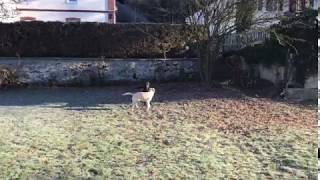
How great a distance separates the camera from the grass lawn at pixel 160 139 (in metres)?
8.41

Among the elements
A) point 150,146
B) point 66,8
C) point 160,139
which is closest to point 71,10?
point 66,8

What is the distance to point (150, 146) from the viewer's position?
9.78 meters

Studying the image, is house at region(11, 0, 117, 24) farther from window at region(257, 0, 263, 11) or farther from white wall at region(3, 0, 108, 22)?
window at region(257, 0, 263, 11)

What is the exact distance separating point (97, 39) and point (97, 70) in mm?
1860

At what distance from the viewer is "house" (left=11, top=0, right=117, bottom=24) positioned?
3675 centimetres

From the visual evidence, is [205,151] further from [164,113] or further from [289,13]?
[289,13]

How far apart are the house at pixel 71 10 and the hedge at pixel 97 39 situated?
621 inches

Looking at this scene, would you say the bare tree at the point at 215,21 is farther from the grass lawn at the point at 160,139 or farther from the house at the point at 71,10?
the house at the point at 71,10

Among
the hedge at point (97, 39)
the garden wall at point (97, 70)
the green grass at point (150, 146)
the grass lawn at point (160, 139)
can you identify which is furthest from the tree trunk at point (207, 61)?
the green grass at point (150, 146)

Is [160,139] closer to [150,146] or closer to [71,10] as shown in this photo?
[150,146]

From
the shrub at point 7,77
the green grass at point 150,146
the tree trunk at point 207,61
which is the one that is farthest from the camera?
the tree trunk at point 207,61

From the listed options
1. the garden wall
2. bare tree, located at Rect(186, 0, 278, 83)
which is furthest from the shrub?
bare tree, located at Rect(186, 0, 278, 83)

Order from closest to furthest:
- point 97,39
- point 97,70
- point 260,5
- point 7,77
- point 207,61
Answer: point 260,5 < point 7,77 < point 207,61 < point 97,70 < point 97,39

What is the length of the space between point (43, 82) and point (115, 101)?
16.0 ft
